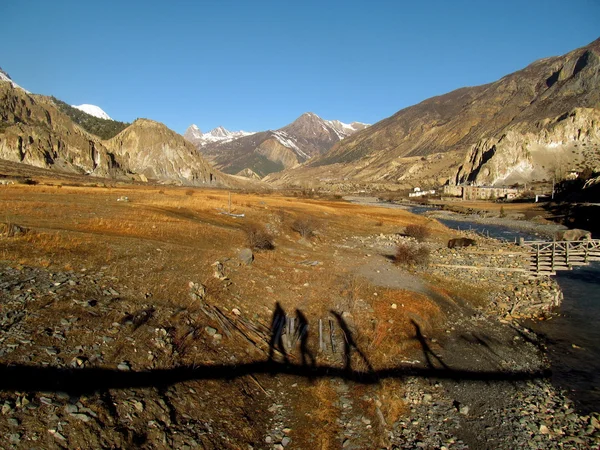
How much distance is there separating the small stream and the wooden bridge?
1.85 meters

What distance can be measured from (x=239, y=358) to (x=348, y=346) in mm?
4176

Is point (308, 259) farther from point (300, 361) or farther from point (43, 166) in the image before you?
point (43, 166)

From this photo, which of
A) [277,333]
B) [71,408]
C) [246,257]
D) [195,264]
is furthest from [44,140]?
[71,408]

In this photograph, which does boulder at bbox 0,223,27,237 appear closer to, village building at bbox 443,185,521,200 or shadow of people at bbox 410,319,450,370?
shadow of people at bbox 410,319,450,370

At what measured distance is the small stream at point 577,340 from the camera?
1212 cm

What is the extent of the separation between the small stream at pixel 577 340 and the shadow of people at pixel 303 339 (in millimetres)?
7941

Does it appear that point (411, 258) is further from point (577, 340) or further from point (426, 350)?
point (426, 350)

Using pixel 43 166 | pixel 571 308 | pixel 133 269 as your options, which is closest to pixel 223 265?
pixel 133 269

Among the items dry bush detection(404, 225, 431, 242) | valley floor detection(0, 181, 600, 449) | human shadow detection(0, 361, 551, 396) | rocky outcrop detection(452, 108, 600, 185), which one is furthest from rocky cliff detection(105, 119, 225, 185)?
human shadow detection(0, 361, 551, 396)

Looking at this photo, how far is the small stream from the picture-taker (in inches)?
477

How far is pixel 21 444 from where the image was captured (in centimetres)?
569

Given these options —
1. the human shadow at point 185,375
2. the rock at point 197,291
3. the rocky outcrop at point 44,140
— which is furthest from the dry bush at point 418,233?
the rocky outcrop at point 44,140

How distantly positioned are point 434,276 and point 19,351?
23.2 meters

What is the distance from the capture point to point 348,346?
13.1 m
